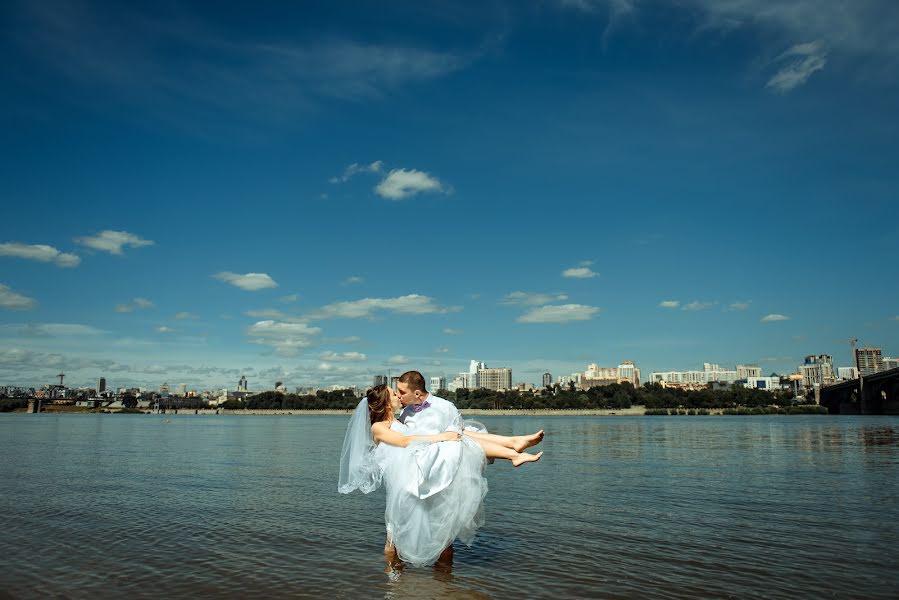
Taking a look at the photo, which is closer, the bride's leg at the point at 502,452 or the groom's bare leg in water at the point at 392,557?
the bride's leg at the point at 502,452

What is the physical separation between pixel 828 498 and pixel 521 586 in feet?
37.6

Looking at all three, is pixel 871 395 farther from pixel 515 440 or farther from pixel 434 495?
pixel 434 495

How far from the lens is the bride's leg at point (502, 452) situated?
877 cm

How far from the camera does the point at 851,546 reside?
10.7 m

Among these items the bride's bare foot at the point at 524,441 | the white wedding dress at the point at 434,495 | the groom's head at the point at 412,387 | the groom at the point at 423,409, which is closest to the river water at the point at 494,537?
the white wedding dress at the point at 434,495

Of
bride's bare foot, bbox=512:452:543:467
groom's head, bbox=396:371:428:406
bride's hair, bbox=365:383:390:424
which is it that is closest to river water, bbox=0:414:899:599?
bride's bare foot, bbox=512:452:543:467

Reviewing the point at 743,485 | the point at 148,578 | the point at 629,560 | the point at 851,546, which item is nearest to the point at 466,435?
the point at 629,560

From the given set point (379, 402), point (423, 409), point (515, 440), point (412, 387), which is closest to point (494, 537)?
point (515, 440)

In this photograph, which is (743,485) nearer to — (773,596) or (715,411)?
(773,596)

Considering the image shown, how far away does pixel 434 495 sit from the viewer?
8.59m

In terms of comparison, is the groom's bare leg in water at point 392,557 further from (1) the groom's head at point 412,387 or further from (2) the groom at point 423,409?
(1) the groom's head at point 412,387

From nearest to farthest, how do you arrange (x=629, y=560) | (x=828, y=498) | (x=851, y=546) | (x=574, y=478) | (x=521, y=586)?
(x=521, y=586) → (x=629, y=560) → (x=851, y=546) → (x=828, y=498) → (x=574, y=478)

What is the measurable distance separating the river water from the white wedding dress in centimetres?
59

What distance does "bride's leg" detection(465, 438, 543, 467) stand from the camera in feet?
28.8
